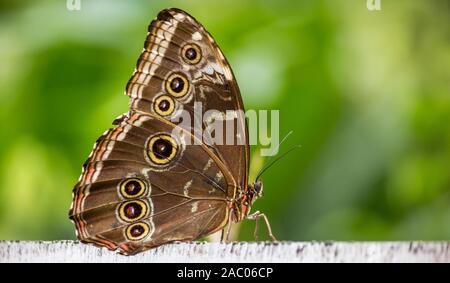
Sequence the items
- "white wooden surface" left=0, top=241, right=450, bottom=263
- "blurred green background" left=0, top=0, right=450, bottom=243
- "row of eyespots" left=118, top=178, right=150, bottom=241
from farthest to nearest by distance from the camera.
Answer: "blurred green background" left=0, top=0, right=450, bottom=243
"row of eyespots" left=118, top=178, right=150, bottom=241
"white wooden surface" left=0, top=241, right=450, bottom=263

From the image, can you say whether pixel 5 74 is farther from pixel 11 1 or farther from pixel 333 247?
pixel 333 247

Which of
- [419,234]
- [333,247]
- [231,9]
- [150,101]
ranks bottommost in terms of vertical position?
[419,234]

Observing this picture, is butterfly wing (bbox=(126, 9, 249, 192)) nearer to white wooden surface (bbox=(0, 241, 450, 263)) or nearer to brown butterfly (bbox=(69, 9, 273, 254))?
brown butterfly (bbox=(69, 9, 273, 254))

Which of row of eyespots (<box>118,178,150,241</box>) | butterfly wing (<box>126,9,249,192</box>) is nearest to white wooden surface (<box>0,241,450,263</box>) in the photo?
row of eyespots (<box>118,178,150,241</box>)

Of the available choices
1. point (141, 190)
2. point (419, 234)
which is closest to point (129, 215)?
point (141, 190)
